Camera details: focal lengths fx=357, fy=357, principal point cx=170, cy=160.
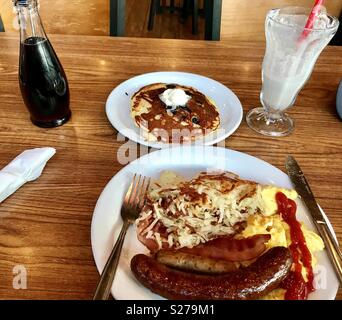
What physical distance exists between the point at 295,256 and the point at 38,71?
2.85 feet

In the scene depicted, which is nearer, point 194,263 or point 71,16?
point 194,263

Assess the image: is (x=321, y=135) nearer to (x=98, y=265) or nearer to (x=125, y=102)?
(x=125, y=102)

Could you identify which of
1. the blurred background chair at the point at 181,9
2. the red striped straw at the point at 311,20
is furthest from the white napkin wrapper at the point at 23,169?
the blurred background chair at the point at 181,9

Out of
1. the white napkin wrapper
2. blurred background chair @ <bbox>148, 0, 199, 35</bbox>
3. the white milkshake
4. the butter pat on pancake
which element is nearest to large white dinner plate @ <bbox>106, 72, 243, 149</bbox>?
the butter pat on pancake

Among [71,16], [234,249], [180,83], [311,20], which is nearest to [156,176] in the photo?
[234,249]

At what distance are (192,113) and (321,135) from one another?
0.44m

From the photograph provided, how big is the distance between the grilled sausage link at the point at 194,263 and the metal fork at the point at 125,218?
0.31 ft

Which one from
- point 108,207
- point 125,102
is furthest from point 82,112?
point 108,207

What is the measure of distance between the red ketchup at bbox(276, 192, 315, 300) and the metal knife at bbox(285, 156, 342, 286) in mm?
43

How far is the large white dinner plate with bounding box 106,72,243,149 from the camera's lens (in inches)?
44.8

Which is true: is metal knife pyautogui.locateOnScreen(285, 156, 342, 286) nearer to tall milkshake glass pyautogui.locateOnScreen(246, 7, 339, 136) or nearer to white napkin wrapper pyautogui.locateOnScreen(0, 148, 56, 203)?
tall milkshake glass pyautogui.locateOnScreen(246, 7, 339, 136)

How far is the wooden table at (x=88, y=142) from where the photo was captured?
83 cm

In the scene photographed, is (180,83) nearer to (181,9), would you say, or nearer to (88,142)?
(88,142)

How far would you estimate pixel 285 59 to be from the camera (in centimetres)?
114
